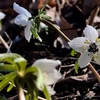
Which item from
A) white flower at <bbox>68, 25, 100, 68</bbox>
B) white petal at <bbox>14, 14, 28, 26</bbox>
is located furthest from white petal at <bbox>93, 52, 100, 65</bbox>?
white petal at <bbox>14, 14, 28, 26</bbox>

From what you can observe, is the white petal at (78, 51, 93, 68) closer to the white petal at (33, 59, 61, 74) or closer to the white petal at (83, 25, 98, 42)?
the white petal at (83, 25, 98, 42)

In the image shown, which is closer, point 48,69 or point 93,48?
point 48,69

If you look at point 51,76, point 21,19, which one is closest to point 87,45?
point 21,19

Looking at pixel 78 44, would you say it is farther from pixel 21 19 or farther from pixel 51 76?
pixel 51 76

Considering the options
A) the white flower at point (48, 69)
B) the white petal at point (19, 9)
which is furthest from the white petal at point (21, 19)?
the white flower at point (48, 69)

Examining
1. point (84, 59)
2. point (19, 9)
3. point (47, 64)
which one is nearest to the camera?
point (47, 64)

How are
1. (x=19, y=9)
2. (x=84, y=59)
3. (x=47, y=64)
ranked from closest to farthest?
(x=47, y=64)
(x=84, y=59)
(x=19, y=9)

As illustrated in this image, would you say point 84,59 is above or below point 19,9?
below
